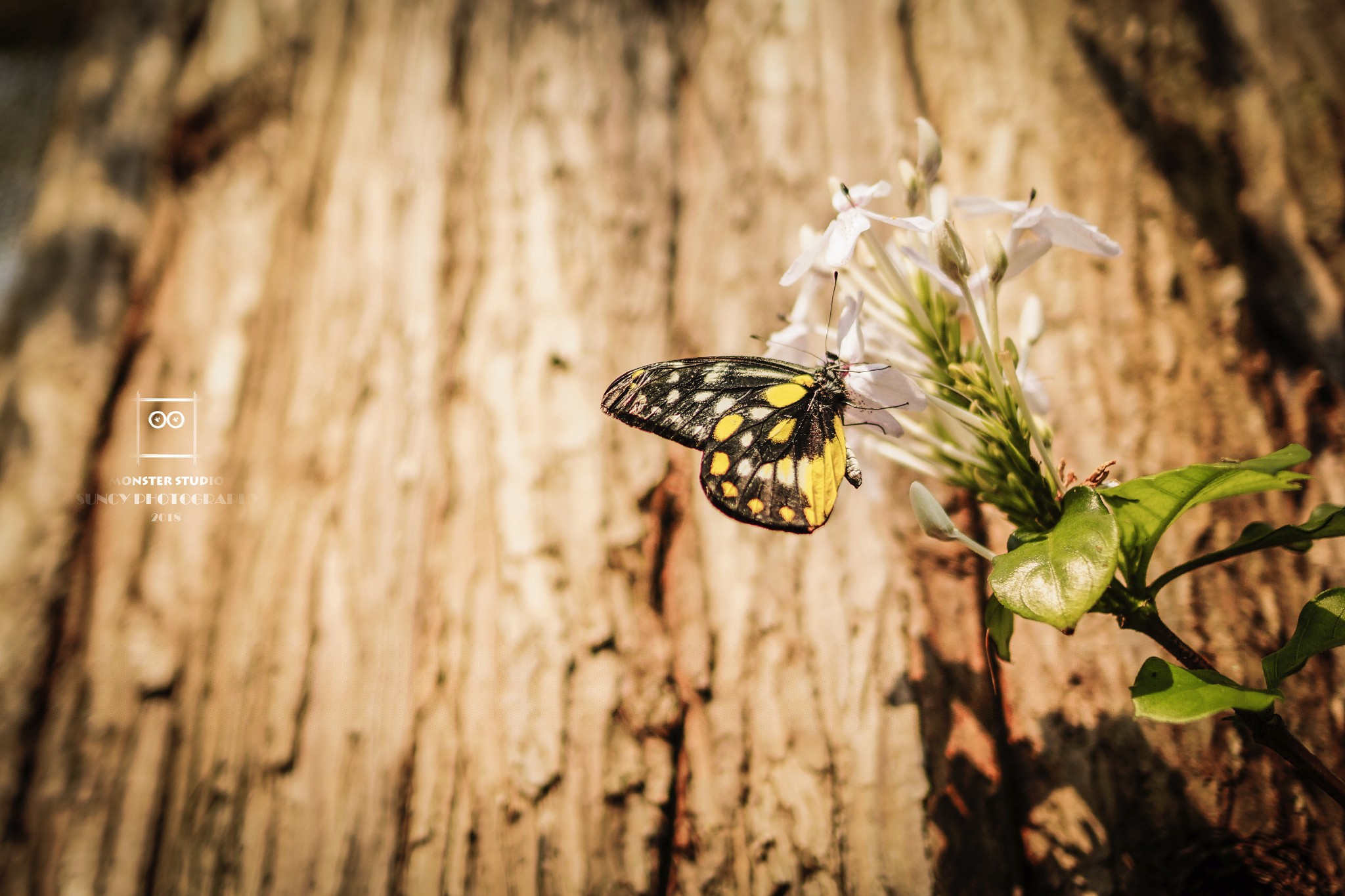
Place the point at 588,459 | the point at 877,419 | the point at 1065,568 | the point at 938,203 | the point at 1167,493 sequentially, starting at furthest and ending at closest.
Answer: the point at 588,459 < the point at 938,203 < the point at 877,419 < the point at 1167,493 < the point at 1065,568

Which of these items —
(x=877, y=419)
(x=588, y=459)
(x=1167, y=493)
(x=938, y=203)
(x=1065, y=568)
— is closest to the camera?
(x=1065, y=568)

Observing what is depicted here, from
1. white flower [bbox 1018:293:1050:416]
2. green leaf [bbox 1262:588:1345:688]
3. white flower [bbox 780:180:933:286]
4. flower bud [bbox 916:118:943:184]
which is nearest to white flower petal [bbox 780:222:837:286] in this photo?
white flower [bbox 780:180:933:286]

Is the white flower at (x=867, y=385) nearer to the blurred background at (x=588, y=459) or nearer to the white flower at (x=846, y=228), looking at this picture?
the white flower at (x=846, y=228)

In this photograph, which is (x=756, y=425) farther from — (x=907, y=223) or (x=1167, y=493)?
(x=1167, y=493)

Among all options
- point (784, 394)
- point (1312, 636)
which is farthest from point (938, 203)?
point (1312, 636)

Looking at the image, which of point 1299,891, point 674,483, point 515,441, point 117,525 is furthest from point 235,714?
point 1299,891

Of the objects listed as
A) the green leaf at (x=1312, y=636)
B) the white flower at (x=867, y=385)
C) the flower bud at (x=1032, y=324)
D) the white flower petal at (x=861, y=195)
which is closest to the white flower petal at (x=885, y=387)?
the white flower at (x=867, y=385)
